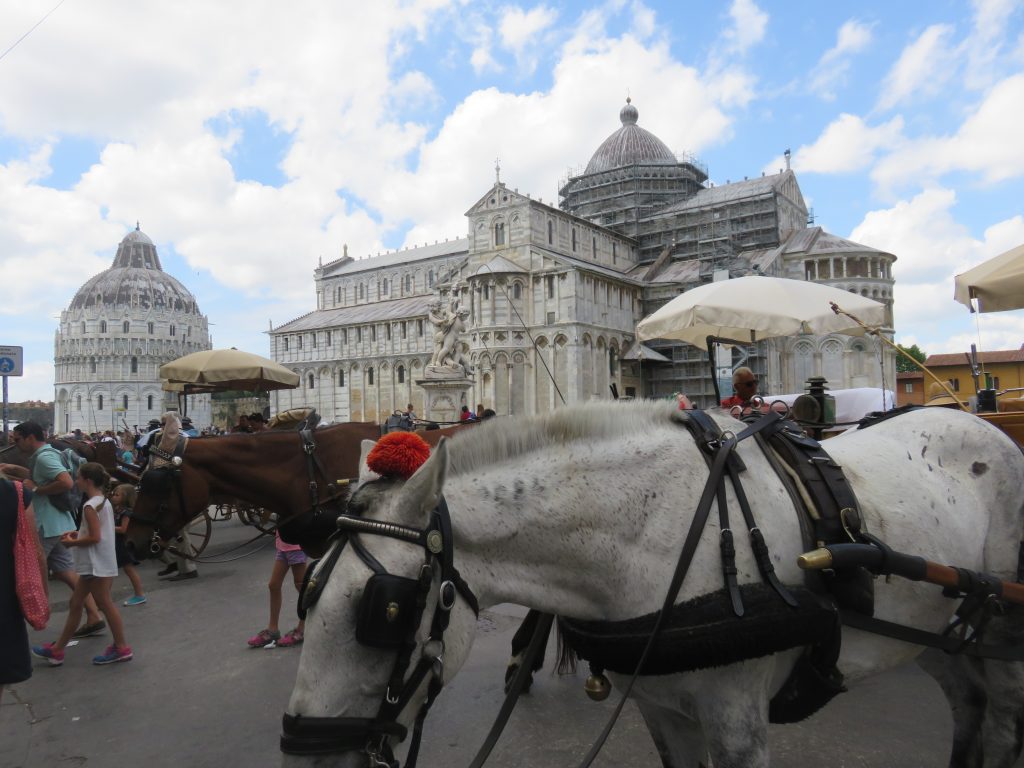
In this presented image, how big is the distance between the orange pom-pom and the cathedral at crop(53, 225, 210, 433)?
9079cm

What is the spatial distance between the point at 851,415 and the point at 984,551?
5176mm

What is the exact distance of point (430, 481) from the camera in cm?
158

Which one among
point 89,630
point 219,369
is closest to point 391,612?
point 89,630

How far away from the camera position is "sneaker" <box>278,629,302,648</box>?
576 centimetres

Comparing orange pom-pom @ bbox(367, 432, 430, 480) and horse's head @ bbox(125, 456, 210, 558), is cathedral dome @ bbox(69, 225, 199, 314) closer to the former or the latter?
horse's head @ bbox(125, 456, 210, 558)

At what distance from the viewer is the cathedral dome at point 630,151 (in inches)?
1950

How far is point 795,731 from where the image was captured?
150 inches

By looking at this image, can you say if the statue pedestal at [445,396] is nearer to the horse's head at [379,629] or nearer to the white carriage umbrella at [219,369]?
the white carriage umbrella at [219,369]

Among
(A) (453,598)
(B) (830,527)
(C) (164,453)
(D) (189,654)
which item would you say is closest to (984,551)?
(B) (830,527)

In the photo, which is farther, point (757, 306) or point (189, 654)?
point (757, 306)

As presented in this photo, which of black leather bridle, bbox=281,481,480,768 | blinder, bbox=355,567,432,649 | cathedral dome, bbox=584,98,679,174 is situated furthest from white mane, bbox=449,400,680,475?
cathedral dome, bbox=584,98,679,174

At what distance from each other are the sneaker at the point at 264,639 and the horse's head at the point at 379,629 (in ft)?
16.2

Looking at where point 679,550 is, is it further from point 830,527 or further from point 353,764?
point 353,764

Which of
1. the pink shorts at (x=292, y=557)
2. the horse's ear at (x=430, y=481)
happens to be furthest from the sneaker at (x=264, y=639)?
the horse's ear at (x=430, y=481)
